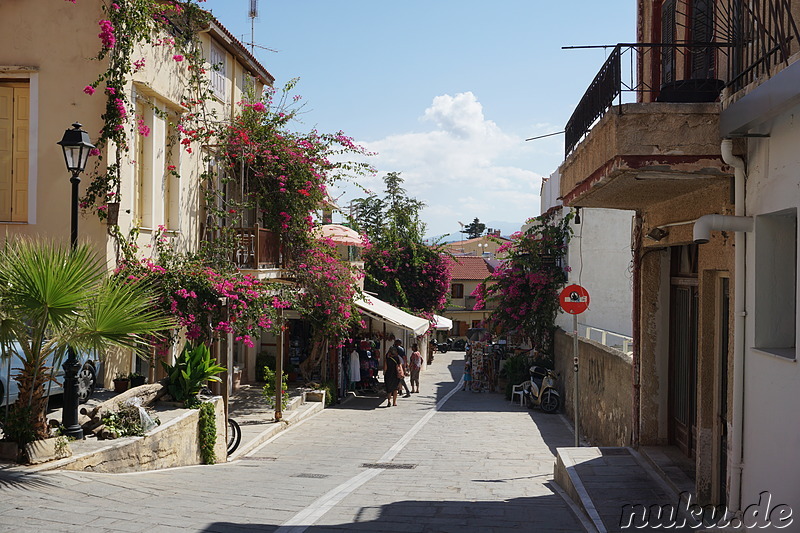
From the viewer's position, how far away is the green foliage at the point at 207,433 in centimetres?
1216

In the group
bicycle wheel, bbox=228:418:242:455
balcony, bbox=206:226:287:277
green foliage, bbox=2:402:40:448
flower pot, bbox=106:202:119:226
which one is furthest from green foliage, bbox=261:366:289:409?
green foliage, bbox=2:402:40:448

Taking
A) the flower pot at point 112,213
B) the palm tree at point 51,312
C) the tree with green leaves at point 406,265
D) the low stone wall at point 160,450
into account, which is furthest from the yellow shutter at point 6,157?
the tree with green leaves at point 406,265

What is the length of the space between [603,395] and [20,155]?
37.8ft

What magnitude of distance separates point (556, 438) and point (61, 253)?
11.6 metres

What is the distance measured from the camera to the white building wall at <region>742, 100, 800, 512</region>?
570cm

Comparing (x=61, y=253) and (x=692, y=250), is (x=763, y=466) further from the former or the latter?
(x=61, y=253)

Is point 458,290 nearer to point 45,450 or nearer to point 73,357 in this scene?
point 73,357

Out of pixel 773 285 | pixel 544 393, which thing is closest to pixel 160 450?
pixel 773 285

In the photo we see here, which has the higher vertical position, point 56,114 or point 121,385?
point 56,114

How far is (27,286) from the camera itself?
25.6 ft

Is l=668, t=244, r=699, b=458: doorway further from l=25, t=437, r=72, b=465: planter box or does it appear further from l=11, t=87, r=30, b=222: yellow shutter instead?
l=11, t=87, r=30, b=222: yellow shutter

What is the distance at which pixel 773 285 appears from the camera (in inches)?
259

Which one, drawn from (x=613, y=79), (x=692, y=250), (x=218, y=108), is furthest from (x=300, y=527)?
(x=218, y=108)

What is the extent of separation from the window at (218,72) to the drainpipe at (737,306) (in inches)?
544
